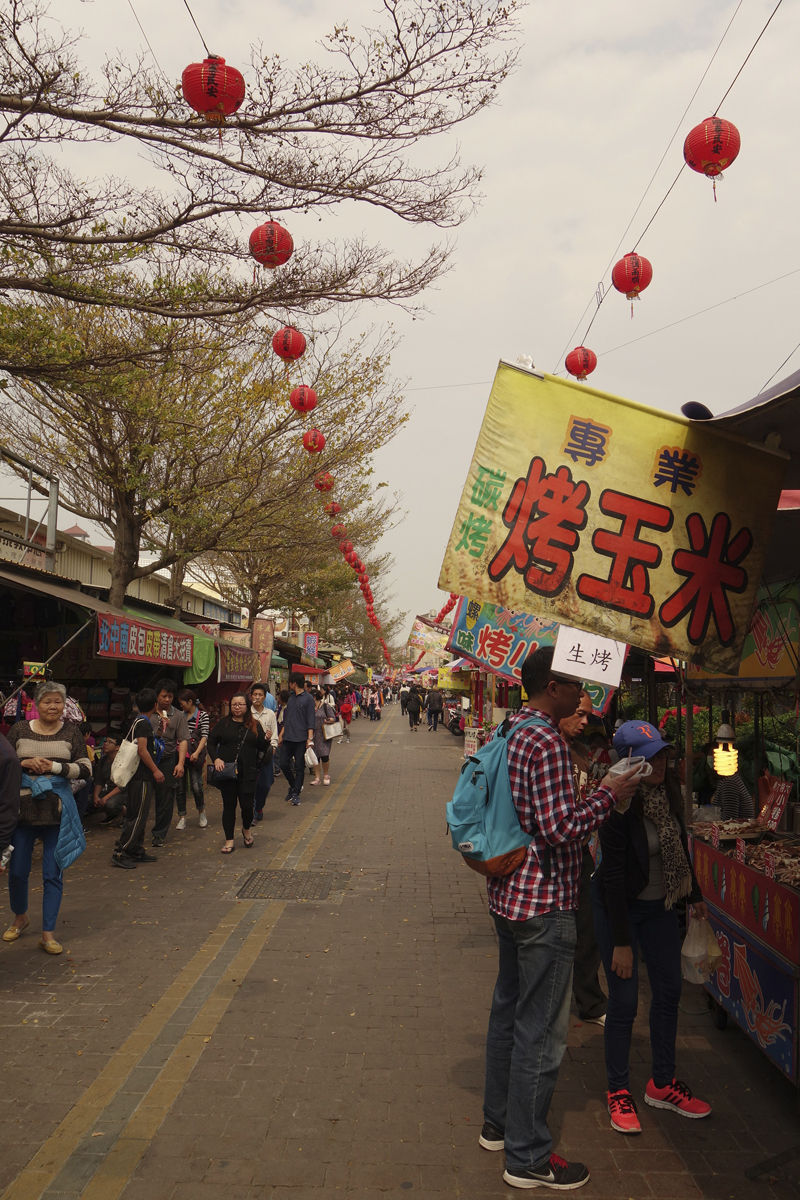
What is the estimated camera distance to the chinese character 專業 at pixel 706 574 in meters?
3.42

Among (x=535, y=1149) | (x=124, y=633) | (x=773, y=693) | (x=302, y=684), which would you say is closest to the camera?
(x=535, y=1149)

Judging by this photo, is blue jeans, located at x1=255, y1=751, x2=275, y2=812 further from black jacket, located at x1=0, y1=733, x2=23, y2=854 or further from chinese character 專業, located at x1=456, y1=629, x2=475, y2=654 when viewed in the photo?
black jacket, located at x1=0, y1=733, x2=23, y2=854

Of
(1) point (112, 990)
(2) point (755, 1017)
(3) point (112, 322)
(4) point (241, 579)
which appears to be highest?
(3) point (112, 322)

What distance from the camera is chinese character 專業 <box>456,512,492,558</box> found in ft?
11.3

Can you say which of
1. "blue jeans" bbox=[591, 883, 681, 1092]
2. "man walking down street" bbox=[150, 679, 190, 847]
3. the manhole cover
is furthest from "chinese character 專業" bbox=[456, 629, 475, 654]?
"blue jeans" bbox=[591, 883, 681, 1092]

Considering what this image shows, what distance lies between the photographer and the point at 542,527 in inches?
135

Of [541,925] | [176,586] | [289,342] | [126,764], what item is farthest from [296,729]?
[541,925]

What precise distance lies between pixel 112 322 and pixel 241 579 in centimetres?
1436

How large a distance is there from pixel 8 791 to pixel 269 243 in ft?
16.0

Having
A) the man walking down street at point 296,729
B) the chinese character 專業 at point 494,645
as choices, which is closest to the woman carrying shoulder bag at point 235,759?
the chinese character 專業 at point 494,645

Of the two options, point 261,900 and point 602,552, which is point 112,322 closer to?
point 261,900

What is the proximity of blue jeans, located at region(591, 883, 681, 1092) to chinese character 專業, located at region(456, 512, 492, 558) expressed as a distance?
1.69 metres

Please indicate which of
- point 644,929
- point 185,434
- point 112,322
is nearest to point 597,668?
point 644,929

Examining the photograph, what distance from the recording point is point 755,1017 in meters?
4.04
